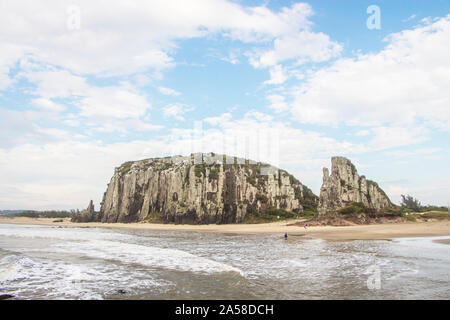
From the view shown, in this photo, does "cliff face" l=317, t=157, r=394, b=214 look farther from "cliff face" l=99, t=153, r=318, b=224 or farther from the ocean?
the ocean

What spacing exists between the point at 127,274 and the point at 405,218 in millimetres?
51329

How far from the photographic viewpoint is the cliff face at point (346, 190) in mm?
53375

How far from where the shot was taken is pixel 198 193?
80.3 meters

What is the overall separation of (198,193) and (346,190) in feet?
131

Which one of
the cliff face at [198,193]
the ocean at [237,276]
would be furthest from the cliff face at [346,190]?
the ocean at [237,276]

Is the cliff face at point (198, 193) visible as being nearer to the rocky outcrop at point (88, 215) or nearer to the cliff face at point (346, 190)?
the rocky outcrop at point (88, 215)

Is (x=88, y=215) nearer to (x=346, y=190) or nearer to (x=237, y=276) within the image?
(x=346, y=190)

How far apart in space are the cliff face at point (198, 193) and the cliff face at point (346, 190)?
93.5 feet

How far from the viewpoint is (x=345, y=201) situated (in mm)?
53094

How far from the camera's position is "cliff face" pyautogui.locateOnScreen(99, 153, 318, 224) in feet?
254

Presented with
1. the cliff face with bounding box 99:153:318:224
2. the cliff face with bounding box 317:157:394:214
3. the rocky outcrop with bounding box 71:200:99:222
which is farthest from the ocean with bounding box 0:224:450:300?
the rocky outcrop with bounding box 71:200:99:222

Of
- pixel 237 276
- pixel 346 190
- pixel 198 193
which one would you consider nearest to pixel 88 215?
pixel 198 193
